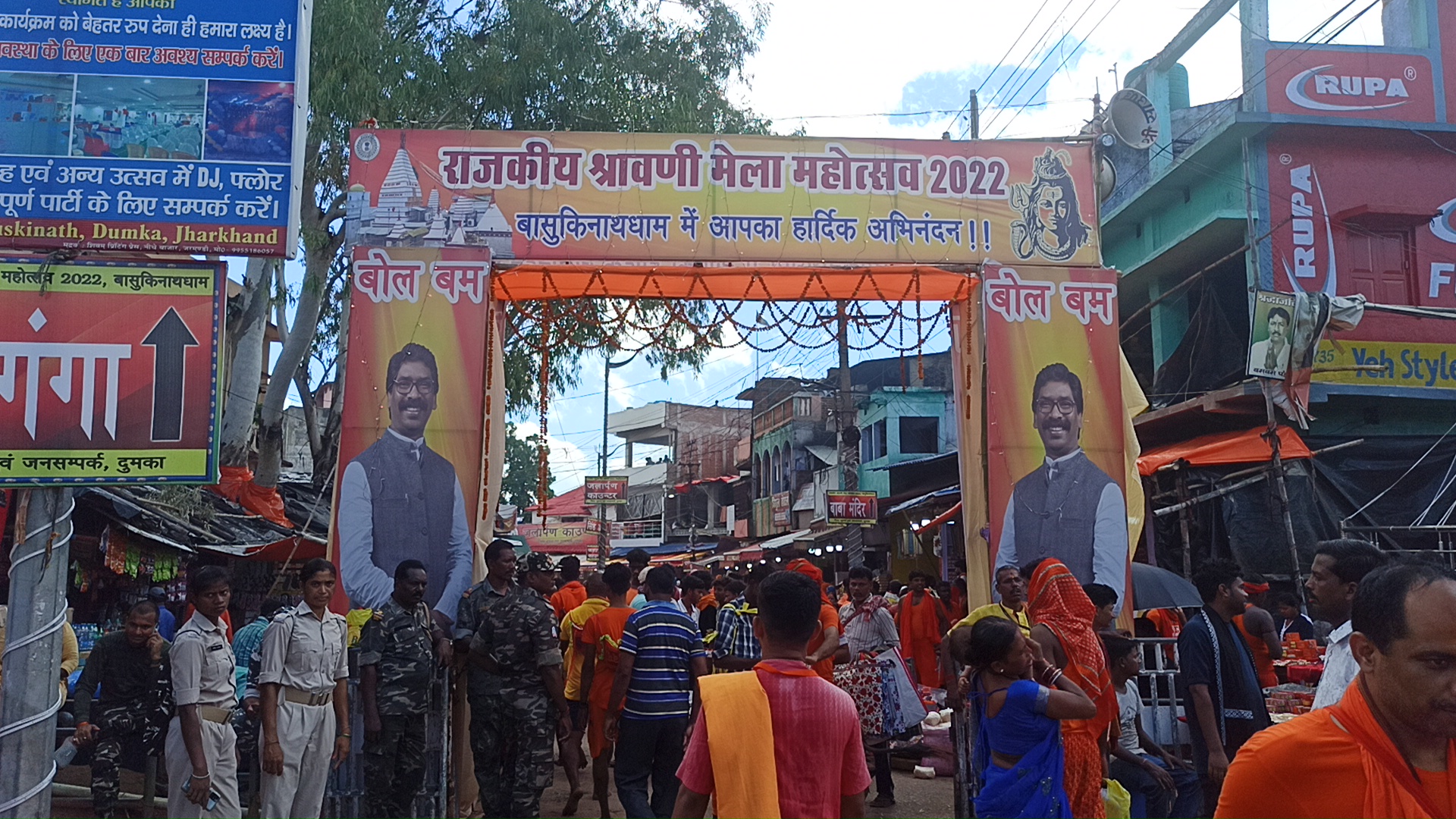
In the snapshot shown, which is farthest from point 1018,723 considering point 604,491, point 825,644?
point 604,491

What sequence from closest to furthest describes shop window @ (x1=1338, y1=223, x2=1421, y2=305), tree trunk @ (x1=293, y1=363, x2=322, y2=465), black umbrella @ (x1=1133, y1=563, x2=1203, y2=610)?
black umbrella @ (x1=1133, y1=563, x2=1203, y2=610) < shop window @ (x1=1338, y1=223, x2=1421, y2=305) < tree trunk @ (x1=293, y1=363, x2=322, y2=465)

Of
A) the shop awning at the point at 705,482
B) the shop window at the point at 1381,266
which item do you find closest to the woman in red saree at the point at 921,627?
the shop window at the point at 1381,266

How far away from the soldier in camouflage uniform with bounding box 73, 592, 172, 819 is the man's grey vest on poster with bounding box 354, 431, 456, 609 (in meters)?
1.76

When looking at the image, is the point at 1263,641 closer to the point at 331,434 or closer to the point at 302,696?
the point at 302,696

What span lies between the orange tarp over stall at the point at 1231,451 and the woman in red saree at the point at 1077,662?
301 inches

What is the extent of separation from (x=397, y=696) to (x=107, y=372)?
2.58 m

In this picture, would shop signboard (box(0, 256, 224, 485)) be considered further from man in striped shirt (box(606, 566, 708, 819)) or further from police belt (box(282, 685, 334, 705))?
man in striped shirt (box(606, 566, 708, 819))

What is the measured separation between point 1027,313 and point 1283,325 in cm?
532

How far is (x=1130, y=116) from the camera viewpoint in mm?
12195

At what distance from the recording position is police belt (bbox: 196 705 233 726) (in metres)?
5.95

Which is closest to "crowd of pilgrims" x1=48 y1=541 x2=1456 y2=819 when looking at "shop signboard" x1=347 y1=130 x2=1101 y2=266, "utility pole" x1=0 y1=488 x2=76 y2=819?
"utility pole" x1=0 y1=488 x2=76 y2=819

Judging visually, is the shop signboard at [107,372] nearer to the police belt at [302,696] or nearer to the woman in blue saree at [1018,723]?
the police belt at [302,696]

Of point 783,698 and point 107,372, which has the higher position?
point 107,372

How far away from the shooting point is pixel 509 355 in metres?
15.3
